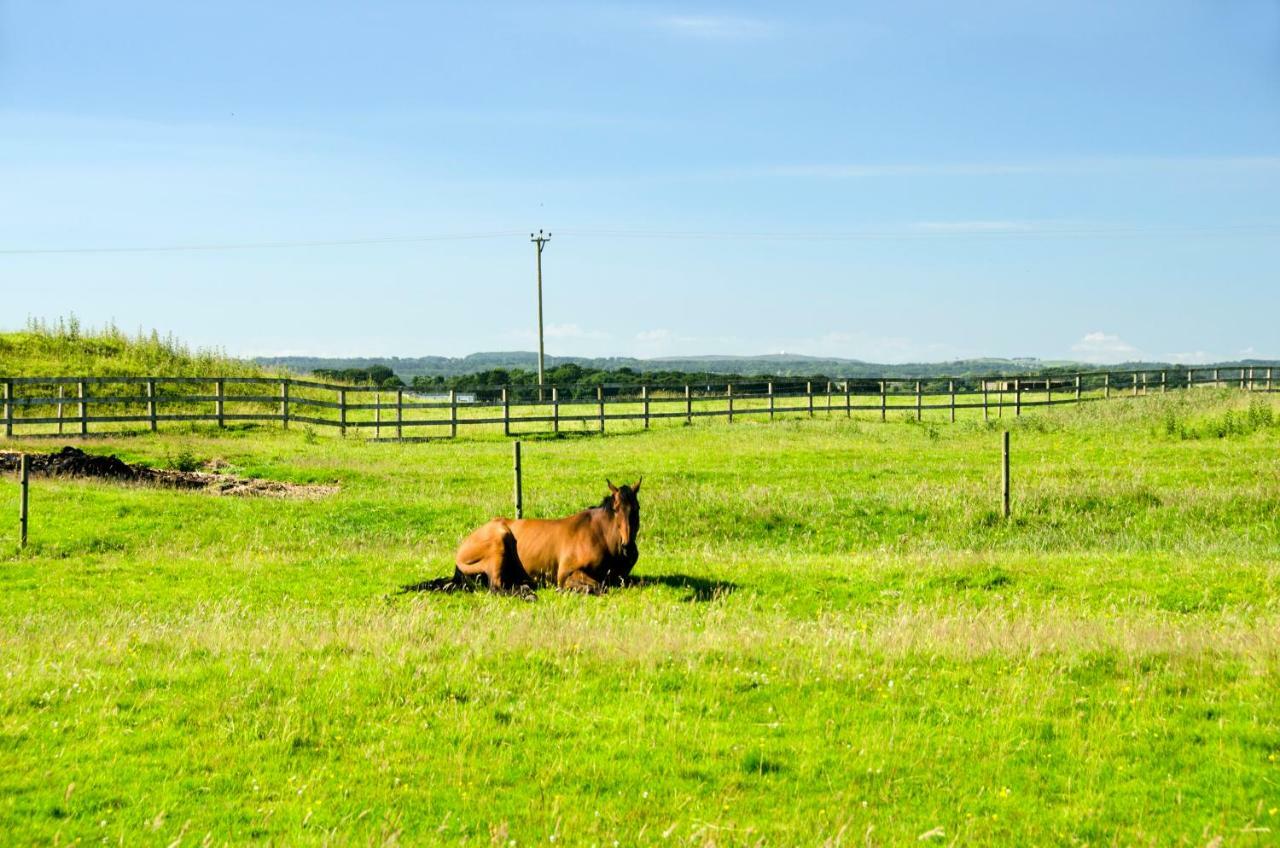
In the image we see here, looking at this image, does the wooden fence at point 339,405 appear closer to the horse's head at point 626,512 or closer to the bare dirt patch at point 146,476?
the bare dirt patch at point 146,476

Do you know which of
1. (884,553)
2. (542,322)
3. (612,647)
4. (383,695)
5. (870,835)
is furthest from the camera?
(542,322)

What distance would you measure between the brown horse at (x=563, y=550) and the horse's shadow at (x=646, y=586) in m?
0.13

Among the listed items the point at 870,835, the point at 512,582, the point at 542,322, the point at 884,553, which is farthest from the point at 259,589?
the point at 542,322

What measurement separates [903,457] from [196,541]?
64.2ft

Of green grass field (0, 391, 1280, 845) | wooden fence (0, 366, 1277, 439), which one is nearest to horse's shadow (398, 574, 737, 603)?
green grass field (0, 391, 1280, 845)

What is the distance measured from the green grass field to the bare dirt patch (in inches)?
219

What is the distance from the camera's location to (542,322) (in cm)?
6147

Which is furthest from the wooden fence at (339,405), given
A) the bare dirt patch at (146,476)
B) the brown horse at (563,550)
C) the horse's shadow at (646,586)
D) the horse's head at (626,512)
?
the horse's head at (626,512)

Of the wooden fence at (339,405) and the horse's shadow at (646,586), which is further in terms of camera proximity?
the wooden fence at (339,405)

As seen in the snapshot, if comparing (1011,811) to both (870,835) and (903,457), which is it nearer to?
(870,835)

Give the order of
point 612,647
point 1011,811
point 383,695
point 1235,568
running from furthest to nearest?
point 1235,568 → point 612,647 → point 383,695 → point 1011,811

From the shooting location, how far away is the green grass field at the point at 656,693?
6.48 meters

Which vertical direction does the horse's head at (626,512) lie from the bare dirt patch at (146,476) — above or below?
above

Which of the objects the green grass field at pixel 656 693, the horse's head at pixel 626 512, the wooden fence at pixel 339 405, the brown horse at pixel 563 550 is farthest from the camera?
the wooden fence at pixel 339 405
